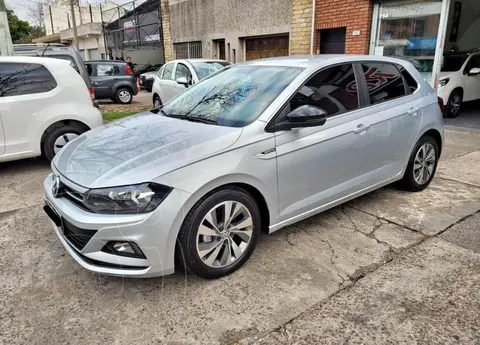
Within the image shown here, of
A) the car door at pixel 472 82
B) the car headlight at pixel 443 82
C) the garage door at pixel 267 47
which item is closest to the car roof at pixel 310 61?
the car headlight at pixel 443 82

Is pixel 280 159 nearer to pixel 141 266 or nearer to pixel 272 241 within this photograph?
pixel 272 241

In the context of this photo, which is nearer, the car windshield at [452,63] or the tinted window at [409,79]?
the tinted window at [409,79]

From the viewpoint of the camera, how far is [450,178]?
5.09 m

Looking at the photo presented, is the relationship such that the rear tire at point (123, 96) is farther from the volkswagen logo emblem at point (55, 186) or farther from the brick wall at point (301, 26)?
the volkswagen logo emblem at point (55, 186)

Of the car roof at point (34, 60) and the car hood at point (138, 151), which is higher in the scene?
the car roof at point (34, 60)

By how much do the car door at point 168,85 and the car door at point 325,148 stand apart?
665 centimetres

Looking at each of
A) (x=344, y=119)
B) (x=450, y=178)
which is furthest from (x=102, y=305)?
(x=450, y=178)

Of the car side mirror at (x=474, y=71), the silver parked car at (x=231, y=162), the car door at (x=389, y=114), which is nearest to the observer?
the silver parked car at (x=231, y=162)

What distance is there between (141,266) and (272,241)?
132cm

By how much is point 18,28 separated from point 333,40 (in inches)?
1671

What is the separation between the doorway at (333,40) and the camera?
10.6 metres

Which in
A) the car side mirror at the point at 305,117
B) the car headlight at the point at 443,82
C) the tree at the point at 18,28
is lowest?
the car headlight at the point at 443,82

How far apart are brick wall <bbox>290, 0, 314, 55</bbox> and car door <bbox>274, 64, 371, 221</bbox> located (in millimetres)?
8232

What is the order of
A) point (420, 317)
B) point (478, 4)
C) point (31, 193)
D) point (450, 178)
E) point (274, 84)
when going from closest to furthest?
point (420, 317) → point (274, 84) → point (31, 193) → point (450, 178) → point (478, 4)
